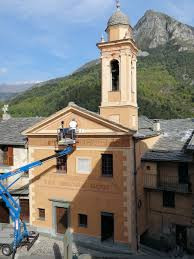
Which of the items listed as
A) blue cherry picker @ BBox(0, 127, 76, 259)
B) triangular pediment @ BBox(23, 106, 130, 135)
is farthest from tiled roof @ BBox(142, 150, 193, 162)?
blue cherry picker @ BBox(0, 127, 76, 259)

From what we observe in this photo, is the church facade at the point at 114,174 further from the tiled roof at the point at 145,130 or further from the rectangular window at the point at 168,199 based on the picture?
the tiled roof at the point at 145,130

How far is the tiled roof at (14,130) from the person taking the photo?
2506cm

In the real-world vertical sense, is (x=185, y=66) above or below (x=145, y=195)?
above

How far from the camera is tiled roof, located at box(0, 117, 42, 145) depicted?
2506 centimetres

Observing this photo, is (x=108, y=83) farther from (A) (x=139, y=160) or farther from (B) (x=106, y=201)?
(B) (x=106, y=201)

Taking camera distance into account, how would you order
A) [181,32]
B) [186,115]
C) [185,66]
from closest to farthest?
[186,115], [185,66], [181,32]

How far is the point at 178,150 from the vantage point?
22.5 metres

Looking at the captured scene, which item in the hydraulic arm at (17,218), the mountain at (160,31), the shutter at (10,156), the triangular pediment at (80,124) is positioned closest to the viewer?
the hydraulic arm at (17,218)

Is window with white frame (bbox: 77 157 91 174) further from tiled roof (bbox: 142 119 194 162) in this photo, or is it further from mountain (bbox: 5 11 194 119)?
mountain (bbox: 5 11 194 119)

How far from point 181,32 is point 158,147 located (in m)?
153

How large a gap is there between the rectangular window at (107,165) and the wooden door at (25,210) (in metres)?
7.62

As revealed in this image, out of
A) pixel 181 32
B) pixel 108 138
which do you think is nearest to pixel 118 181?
A: pixel 108 138

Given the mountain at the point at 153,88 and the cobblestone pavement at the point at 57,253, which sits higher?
the mountain at the point at 153,88

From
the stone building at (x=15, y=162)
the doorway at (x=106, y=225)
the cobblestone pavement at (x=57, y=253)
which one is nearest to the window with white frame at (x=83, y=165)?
the doorway at (x=106, y=225)
